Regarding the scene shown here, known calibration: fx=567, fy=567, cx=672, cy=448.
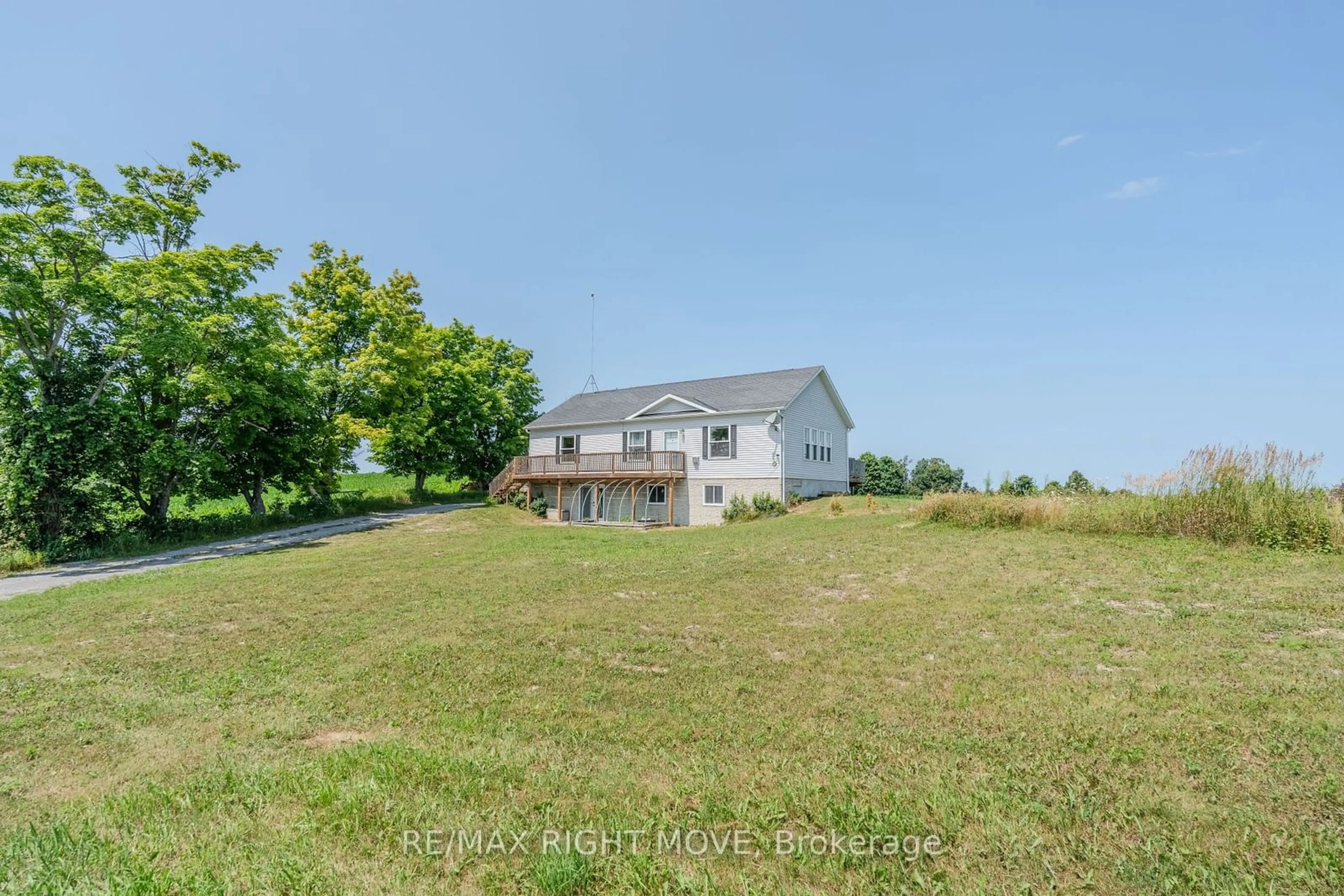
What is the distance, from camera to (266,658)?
6.38 m

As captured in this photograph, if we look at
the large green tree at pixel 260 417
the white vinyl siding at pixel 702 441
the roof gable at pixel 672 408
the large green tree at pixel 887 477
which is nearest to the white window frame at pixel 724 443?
the white vinyl siding at pixel 702 441

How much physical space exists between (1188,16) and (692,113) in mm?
11381

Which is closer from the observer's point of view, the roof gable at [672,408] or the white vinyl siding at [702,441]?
the white vinyl siding at [702,441]

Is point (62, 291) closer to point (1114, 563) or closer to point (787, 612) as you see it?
point (787, 612)

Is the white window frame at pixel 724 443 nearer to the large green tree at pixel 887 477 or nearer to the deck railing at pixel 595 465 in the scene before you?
the deck railing at pixel 595 465

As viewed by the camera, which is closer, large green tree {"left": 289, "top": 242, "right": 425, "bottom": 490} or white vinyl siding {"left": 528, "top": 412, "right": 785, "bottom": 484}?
white vinyl siding {"left": 528, "top": 412, "right": 785, "bottom": 484}

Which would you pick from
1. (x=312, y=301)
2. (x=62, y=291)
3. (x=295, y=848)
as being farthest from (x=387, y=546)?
(x=312, y=301)

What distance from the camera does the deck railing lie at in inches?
1014

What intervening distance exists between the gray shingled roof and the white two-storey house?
0.08 meters

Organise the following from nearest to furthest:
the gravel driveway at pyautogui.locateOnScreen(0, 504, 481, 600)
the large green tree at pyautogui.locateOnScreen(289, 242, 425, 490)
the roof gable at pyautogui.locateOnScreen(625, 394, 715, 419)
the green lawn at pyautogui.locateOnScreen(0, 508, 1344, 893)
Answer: the green lawn at pyautogui.locateOnScreen(0, 508, 1344, 893) → the gravel driveway at pyautogui.locateOnScreen(0, 504, 481, 600) → the roof gable at pyautogui.locateOnScreen(625, 394, 715, 419) → the large green tree at pyautogui.locateOnScreen(289, 242, 425, 490)

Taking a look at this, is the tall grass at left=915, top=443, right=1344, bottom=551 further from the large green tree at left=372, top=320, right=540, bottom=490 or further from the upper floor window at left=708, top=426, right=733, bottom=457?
the large green tree at left=372, top=320, right=540, bottom=490

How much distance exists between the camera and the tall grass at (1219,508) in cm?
1019

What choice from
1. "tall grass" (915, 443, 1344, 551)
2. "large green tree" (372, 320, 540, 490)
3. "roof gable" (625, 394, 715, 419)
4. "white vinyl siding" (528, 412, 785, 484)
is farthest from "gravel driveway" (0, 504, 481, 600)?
"tall grass" (915, 443, 1344, 551)

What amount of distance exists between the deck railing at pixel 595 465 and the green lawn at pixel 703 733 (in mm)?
16355
